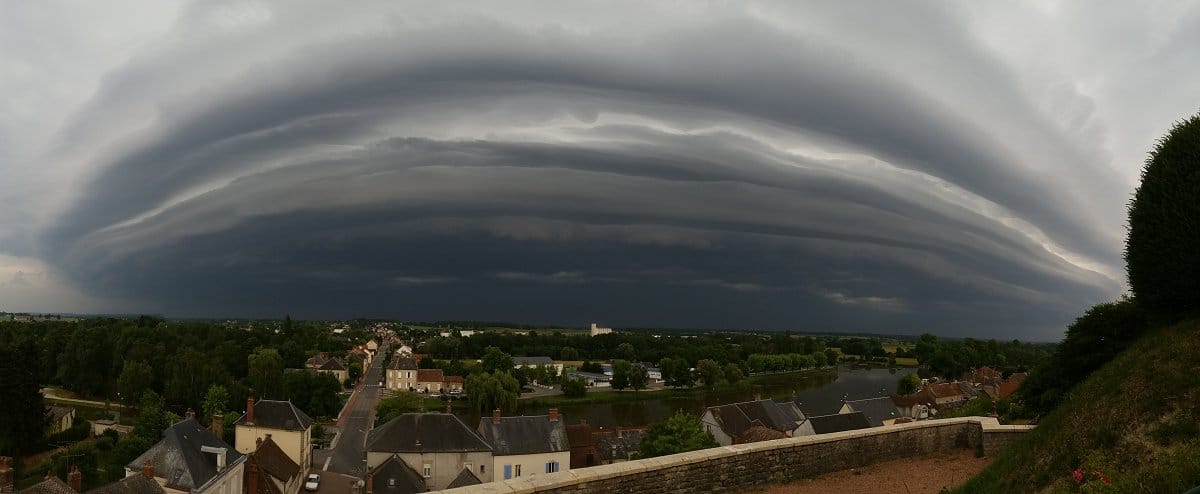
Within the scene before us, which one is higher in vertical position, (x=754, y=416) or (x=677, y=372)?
(x=754, y=416)

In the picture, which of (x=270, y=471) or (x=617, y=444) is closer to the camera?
(x=270, y=471)

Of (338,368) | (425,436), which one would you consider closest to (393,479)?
(425,436)

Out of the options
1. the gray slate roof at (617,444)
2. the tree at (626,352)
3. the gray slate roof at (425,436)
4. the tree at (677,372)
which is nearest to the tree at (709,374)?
the tree at (677,372)

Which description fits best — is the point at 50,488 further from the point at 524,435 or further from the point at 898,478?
the point at 898,478

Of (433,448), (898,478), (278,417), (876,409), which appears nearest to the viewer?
(898,478)

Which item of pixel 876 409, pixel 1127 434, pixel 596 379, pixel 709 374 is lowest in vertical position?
pixel 596 379

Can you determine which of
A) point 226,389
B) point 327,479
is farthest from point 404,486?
point 226,389

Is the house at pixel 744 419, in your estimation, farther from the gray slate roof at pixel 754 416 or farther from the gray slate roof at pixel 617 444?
the gray slate roof at pixel 617 444

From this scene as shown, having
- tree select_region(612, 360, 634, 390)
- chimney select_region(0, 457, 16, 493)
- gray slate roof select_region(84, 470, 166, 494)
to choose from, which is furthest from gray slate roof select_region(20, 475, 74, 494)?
tree select_region(612, 360, 634, 390)
